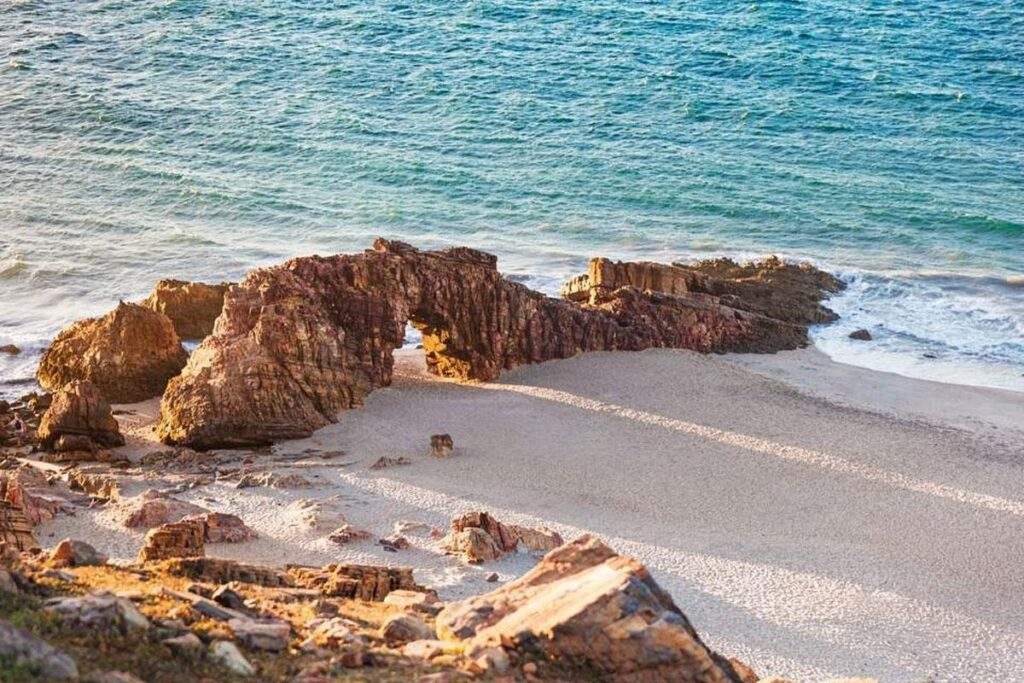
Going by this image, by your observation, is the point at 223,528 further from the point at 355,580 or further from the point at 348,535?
the point at 355,580

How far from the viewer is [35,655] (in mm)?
8523

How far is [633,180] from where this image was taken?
39375mm

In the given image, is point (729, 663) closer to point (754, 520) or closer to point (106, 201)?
point (754, 520)

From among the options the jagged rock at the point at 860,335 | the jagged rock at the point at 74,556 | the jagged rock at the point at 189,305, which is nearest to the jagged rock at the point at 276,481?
the jagged rock at the point at 74,556

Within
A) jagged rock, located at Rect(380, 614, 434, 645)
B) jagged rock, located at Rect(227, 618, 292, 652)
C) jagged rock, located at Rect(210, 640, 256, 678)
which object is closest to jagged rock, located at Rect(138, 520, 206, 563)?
jagged rock, located at Rect(380, 614, 434, 645)

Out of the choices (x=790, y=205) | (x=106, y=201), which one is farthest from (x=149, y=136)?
(x=790, y=205)

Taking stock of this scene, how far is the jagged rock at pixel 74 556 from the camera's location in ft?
39.8

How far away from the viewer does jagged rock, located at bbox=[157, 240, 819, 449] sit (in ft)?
65.8

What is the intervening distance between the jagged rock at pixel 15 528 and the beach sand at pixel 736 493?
48 cm

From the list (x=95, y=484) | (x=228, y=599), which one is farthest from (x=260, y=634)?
(x=95, y=484)

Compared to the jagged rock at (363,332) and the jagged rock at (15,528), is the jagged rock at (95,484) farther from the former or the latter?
the jagged rock at (363,332)

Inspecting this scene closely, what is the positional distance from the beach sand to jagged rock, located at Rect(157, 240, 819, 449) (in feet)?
1.42

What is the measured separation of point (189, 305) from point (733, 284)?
1059cm

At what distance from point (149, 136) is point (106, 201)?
20.1 feet
